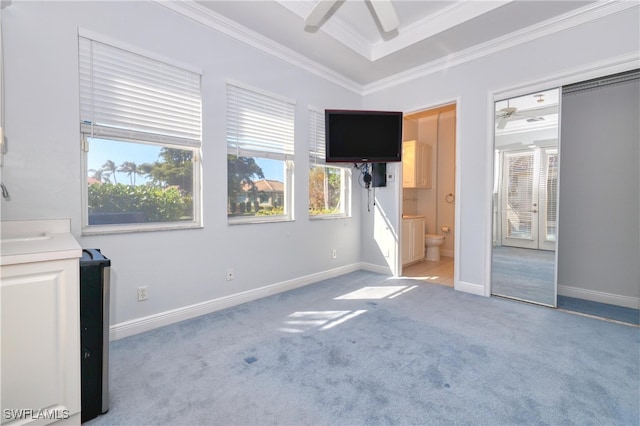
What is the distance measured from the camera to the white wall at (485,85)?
2.62 m

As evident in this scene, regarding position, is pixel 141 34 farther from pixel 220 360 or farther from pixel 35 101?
pixel 220 360

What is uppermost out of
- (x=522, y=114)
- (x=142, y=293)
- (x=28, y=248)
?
(x=522, y=114)

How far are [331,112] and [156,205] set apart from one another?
2223 mm

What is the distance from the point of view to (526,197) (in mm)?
3164

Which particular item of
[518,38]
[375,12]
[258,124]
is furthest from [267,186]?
[518,38]

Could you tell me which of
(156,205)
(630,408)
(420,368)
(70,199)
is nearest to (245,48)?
(156,205)

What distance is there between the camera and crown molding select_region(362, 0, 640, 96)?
8.39ft

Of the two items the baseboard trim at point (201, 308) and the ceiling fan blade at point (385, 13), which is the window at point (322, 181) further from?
the ceiling fan blade at point (385, 13)

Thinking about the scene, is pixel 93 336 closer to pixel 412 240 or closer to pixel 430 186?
pixel 412 240

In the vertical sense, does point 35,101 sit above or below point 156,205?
above

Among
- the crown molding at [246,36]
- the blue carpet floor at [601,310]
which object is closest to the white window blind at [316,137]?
the crown molding at [246,36]

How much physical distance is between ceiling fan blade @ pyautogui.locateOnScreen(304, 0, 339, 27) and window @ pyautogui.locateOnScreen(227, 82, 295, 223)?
3.25 ft

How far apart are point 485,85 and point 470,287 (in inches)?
92.2

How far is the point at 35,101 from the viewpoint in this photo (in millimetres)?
1929
